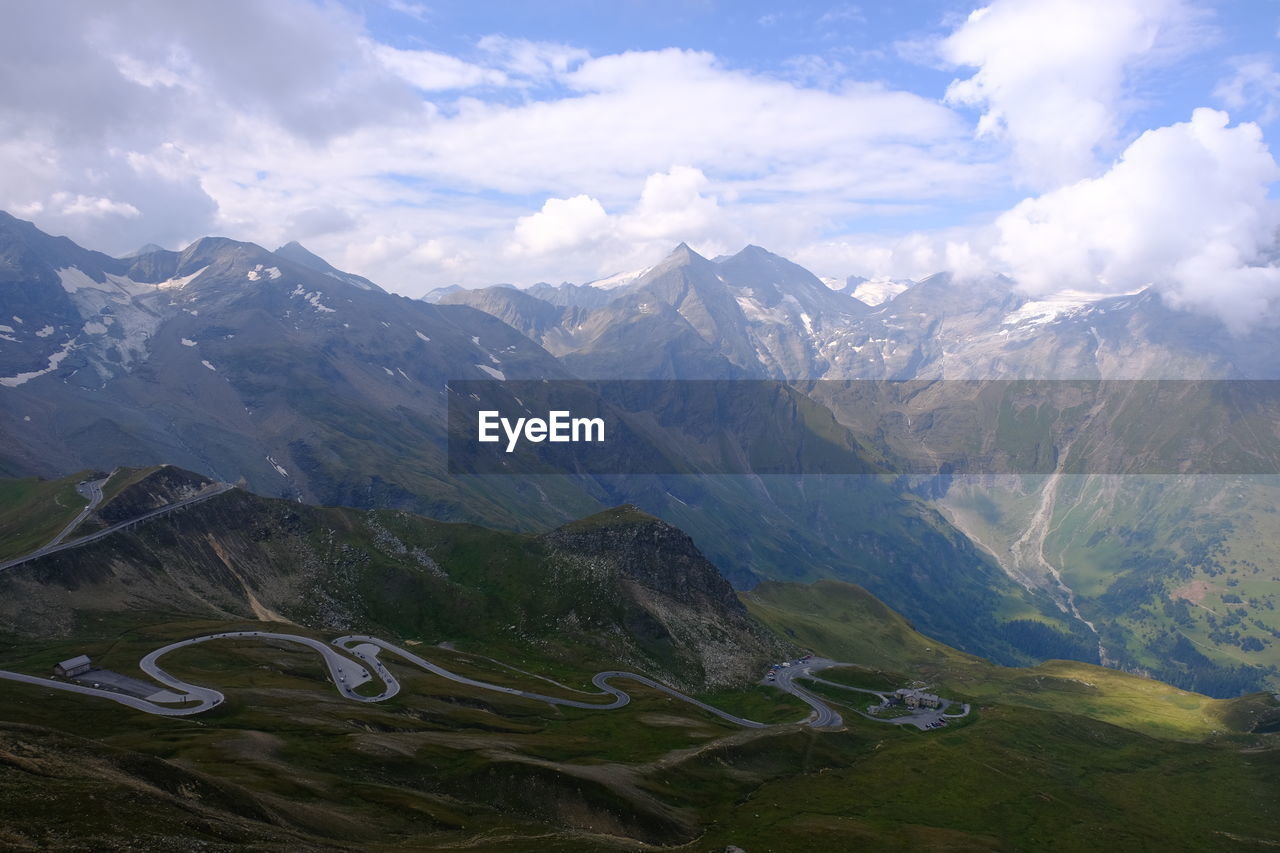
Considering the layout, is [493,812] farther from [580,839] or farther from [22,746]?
[22,746]

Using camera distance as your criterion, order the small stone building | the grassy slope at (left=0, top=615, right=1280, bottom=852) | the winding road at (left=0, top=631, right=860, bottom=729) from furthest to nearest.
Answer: the small stone building
the winding road at (left=0, top=631, right=860, bottom=729)
the grassy slope at (left=0, top=615, right=1280, bottom=852)

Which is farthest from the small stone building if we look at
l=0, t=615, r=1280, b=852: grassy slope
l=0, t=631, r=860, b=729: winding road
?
l=0, t=615, r=1280, b=852: grassy slope

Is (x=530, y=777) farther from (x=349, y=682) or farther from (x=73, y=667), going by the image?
(x=73, y=667)

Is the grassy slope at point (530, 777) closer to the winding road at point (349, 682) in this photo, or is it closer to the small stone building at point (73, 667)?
the winding road at point (349, 682)

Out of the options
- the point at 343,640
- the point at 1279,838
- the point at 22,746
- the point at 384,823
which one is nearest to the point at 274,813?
the point at 384,823

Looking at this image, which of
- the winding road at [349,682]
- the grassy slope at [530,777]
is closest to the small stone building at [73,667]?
the winding road at [349,682]

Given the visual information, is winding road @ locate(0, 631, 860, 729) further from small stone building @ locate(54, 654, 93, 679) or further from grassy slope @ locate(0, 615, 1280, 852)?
grassy slope @ locate(0, 615, 1280, 852)

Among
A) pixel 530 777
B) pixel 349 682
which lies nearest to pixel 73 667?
pixel 349 682

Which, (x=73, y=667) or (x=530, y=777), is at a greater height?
(x=73, y=667)
